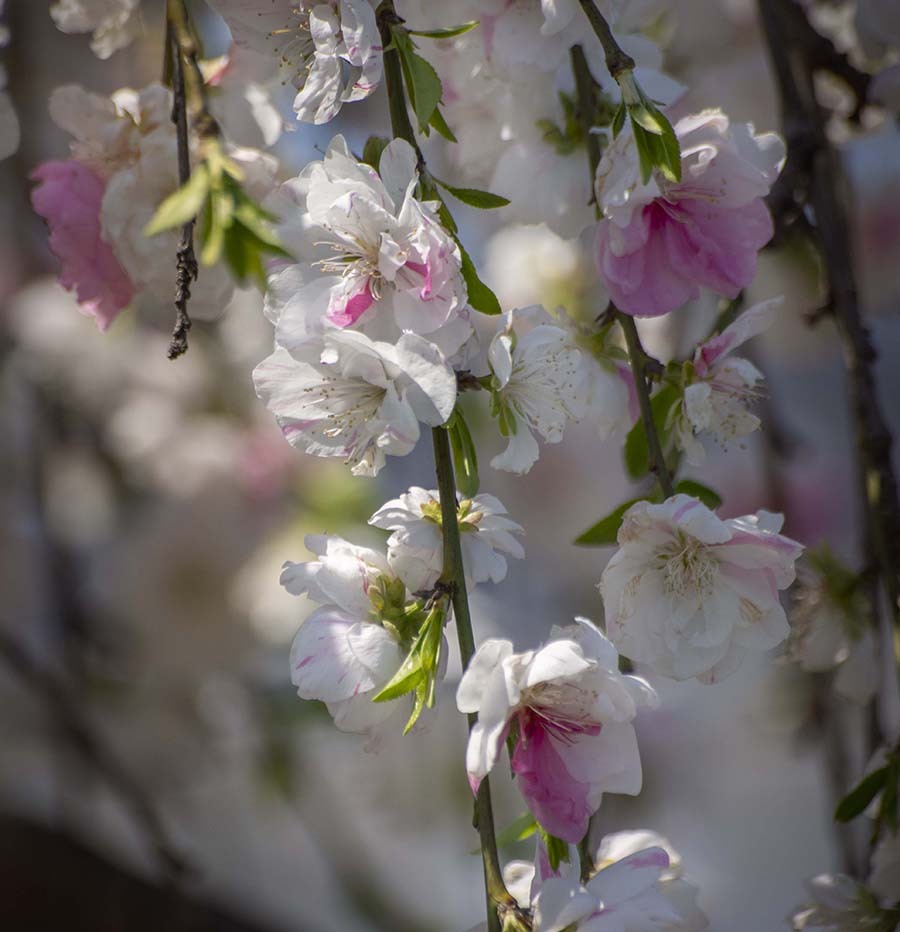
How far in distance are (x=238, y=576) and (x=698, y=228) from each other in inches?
43.2

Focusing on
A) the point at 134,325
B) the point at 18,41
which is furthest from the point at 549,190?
the point at 134,325

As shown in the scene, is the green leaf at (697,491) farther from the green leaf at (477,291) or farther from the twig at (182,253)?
the twig at (182,253)

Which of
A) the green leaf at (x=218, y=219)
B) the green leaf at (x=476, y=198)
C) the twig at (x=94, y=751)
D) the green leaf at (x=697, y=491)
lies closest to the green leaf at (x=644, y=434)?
the green leaf at (x=697, y=491)

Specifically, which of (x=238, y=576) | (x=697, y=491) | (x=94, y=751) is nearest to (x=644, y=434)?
(x=697, y=491)

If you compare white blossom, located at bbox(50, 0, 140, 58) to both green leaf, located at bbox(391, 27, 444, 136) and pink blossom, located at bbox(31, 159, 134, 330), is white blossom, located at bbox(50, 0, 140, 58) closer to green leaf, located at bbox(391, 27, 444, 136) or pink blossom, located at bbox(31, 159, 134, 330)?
pink blossom, located at bbox(31, 159, 134, 330)

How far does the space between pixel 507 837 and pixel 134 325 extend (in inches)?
49.3

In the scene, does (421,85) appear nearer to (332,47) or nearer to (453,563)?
(332,47)

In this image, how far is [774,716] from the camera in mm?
1771

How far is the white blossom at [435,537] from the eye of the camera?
51 cm

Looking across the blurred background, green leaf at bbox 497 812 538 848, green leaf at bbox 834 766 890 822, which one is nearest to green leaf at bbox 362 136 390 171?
green leaf at bbox 497 812 538 848

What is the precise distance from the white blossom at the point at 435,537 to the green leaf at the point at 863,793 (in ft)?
0.88

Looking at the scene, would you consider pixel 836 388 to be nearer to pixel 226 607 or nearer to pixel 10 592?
pixel 226 607

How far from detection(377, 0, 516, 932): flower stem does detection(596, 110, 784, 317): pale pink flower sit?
118mm

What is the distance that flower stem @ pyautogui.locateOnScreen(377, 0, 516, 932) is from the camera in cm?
47
